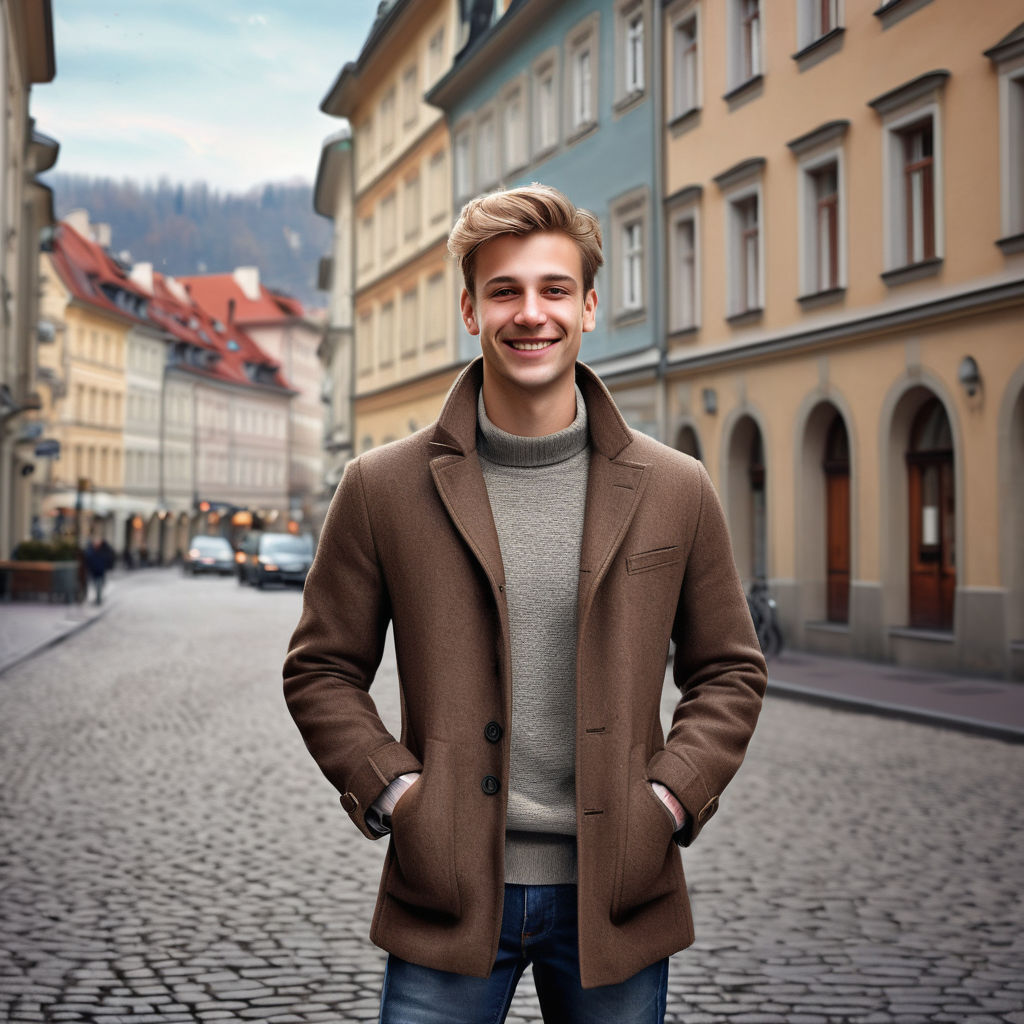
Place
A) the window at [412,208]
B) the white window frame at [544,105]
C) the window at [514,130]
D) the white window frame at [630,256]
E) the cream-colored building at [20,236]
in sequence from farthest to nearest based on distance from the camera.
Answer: the window at [412,208]
the cream-colored building at [20,236]
the window at [514,130]
the white window frame at [544,105]
the white window frame at [630,256]

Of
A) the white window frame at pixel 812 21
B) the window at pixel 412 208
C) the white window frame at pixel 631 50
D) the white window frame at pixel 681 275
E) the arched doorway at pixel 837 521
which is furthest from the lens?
the window at pixel 412 208

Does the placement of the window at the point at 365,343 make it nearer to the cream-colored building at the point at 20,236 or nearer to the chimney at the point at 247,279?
the cream-colored building at the point at 20,236

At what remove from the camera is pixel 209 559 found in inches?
2371

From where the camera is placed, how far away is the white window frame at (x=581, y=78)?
29078mm

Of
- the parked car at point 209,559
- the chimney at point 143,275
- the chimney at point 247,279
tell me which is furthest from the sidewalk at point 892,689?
the chimney at point 247,279

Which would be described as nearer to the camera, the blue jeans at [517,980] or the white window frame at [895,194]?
the blue jeans at [517,980]

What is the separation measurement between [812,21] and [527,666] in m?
20.2

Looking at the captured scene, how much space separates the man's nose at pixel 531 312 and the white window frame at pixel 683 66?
75.3 ft

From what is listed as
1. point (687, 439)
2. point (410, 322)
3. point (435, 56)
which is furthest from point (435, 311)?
point (687, 439)

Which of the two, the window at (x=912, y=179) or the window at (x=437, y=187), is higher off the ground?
the window at (x=437, y=187)

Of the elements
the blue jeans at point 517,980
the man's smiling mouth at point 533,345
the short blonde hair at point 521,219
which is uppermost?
the short blonde hair at point 521,219

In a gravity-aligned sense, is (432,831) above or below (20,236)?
below

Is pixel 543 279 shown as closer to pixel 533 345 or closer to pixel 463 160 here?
pixel 533 345

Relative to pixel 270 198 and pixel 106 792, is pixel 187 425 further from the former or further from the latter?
pixel 106 792
